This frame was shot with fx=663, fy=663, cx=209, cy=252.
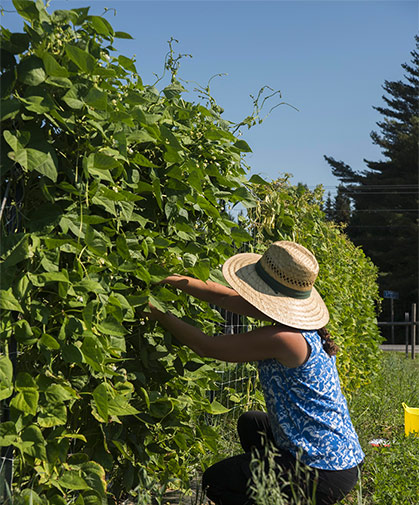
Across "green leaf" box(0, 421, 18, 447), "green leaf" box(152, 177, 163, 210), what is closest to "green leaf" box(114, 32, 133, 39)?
"green leaf" box(152, 177, 163, 210)

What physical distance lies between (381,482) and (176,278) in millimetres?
1688

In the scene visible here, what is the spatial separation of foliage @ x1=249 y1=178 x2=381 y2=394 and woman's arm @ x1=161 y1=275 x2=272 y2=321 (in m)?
0.67

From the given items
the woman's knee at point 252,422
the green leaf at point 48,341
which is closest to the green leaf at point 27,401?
the green leaf at point 48,341

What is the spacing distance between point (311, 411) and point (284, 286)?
55cm

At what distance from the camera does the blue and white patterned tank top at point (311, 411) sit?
113 inches

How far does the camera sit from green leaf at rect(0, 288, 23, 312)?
206 cm

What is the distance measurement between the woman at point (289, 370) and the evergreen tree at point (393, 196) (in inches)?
1196

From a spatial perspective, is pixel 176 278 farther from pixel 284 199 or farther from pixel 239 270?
pixel 284 199

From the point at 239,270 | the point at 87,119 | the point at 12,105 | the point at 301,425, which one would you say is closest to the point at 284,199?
the point at 239,270

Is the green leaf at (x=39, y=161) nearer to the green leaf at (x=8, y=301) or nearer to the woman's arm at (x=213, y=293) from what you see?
the green leaf at (x=8, y=301)

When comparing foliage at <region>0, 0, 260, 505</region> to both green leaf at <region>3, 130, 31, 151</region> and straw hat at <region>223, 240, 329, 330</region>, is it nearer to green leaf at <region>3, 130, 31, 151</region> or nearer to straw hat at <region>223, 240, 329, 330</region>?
green leaf at <region>3, 130, 31, 151</region>

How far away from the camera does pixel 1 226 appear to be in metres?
2.22

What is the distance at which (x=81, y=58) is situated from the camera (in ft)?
6.97

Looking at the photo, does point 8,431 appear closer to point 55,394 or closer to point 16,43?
point 55,394
